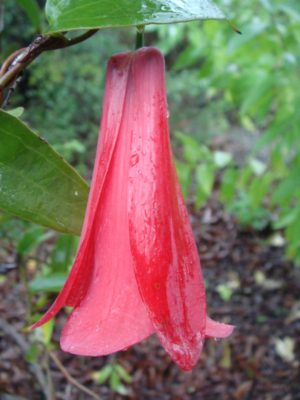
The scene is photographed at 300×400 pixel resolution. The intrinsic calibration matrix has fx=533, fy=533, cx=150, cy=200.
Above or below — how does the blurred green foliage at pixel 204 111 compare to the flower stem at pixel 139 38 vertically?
below

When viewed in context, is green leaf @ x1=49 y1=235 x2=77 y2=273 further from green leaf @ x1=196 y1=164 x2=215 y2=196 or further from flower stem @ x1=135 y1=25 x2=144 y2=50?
green leaf @ x1=196 y1=164 x2=215 y2=196

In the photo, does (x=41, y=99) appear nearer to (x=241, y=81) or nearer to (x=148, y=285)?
(x=241, y=81)

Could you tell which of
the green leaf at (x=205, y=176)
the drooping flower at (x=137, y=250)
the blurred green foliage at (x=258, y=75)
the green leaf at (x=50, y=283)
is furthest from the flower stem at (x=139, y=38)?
the green leaf at (x=205, y=176)

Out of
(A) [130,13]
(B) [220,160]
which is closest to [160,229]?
(A) [130,13]

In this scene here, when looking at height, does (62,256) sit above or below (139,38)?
below

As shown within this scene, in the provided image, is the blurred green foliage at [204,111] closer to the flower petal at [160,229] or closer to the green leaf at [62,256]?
the green leaf at [62,256]

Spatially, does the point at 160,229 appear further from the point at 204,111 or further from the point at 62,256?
the point at 204,111

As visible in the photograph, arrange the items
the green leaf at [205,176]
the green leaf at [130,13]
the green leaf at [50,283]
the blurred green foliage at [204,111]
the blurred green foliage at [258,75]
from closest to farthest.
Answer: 1. the green leaf at [130,13]
2. the green leaf at [50,283]
3. the blurred green foliage at [204,111]
4. the blurred green foliage at [258,75]
5. the green leaf at [205,176]
